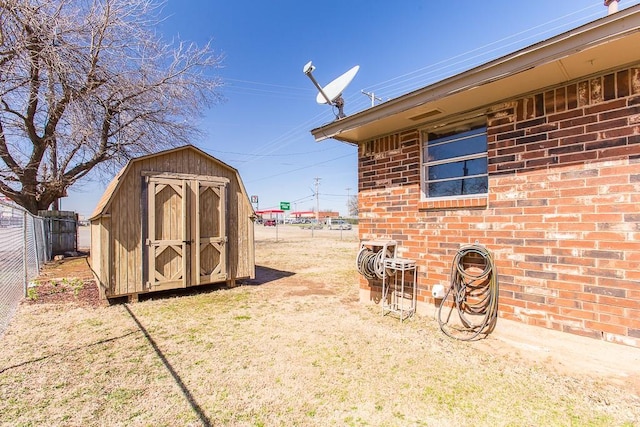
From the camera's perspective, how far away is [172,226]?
18.2 ft

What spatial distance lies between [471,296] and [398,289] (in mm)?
1079

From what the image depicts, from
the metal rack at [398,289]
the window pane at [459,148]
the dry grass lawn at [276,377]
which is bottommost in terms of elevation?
the dry grass lawn at [276,377]

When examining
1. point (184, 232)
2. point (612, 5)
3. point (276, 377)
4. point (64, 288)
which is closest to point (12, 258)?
point (64, 288)

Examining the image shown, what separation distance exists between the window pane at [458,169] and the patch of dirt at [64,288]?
5664mm

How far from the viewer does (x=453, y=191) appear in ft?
12.9

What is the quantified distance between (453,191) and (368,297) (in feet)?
6.94

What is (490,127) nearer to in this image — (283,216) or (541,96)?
(541,96)

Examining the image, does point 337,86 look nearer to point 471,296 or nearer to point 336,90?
point 336,90

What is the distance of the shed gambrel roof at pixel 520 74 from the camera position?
7.50 ft

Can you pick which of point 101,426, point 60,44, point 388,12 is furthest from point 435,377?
point 60,44

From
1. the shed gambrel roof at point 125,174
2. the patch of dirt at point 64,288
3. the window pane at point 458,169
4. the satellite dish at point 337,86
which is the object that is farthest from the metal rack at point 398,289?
the patch of dirt at point 64,288

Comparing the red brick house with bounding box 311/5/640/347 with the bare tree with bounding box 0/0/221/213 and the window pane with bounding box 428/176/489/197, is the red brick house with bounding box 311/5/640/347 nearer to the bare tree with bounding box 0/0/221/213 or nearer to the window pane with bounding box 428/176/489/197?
the window pane with bounding box 428/176/489/197

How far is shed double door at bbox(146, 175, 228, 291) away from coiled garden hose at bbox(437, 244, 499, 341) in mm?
4245

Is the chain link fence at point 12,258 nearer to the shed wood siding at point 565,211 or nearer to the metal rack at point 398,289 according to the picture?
the metal rack at point 398,289
